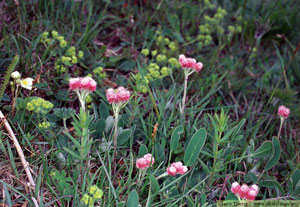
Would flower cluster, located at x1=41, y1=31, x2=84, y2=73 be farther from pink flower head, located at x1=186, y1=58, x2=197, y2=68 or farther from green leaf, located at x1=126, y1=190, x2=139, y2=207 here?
green leaf, located at x1=126, y1=190, x2=139, y2=207

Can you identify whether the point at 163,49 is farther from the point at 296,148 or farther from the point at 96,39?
the point at 296,148

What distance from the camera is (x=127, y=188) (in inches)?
77.5

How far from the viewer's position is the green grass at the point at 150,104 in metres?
1.88

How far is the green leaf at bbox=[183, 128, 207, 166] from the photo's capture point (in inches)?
78.5

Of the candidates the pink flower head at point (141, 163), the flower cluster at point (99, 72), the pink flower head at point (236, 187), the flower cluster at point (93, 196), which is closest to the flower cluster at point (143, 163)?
the pink flower head at point (141, 163)

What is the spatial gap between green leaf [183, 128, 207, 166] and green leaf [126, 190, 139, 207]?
44cm

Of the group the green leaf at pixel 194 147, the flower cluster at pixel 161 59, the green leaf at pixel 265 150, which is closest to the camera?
the green leaf at pixel 194 147

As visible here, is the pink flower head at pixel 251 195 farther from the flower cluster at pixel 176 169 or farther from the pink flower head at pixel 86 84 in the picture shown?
the pink flower head at pixel 86 84

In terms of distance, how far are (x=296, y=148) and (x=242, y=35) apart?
1418mm

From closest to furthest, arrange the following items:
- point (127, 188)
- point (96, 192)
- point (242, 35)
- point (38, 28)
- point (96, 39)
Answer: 1. point (96, 192)
2. point (127, 188)
3. point (38, 28)
4. point (96, 39)
5. point (242, 35)

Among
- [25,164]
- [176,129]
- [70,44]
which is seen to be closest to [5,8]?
[70,44]

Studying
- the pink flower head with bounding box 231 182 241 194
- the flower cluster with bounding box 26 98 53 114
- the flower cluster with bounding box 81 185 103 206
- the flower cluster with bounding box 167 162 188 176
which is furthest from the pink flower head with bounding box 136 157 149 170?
the flower cluster with bounding box 26 98 53 114

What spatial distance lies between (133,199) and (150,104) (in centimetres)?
90

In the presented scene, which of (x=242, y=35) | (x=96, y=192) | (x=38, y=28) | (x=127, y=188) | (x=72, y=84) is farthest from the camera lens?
(x=242, y=35)
